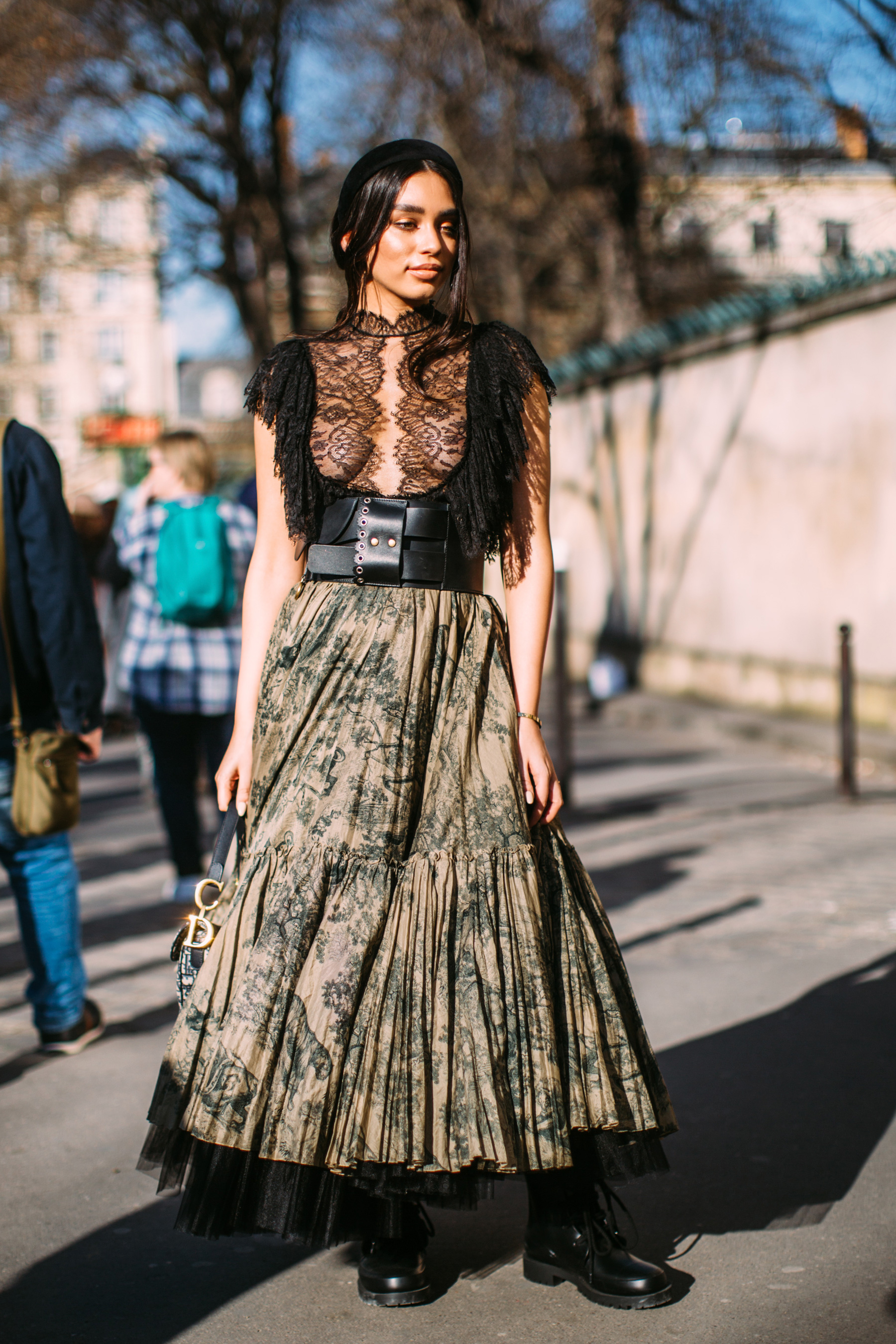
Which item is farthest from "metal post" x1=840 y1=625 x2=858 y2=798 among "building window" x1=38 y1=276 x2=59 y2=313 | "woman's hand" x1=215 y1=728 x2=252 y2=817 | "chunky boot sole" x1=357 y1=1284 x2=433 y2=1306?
"building window" x1=38 y1=276 x2=59 y2=313

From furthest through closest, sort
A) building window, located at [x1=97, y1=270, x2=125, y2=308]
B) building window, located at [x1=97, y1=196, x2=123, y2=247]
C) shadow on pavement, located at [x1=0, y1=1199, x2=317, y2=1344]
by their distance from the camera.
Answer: building window, located at [x1=97, y1=196, x2=123, y2=247] → building window, located at [x1=97, y1=270, x2=125, y2=308] → shadow on pavement, located at [x1=0, y1=1199, x2=317, y2=1344]

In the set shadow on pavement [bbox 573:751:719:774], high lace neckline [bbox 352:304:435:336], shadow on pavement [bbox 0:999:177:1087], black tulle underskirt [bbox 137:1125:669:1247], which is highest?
high lace neckline [bbox 352:304:435:336]

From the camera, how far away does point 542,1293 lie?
272cm

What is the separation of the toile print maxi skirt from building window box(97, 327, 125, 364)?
79.7 metres

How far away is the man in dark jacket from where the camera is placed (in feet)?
13.2

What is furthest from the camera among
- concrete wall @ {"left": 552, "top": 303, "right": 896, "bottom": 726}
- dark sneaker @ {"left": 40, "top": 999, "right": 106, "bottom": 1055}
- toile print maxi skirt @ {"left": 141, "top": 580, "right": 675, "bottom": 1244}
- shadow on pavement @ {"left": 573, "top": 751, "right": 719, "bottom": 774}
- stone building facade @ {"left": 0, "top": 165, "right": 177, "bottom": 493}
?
stone building facade @ {"left": 0, "top": 165, "right": 177, "bottom": 493}

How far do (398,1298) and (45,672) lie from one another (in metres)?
2.16

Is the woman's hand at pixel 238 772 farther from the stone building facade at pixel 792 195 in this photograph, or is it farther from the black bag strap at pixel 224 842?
the stone building facade at pixel 792 195

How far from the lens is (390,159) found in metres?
2.71

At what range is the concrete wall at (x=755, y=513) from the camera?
1056cm

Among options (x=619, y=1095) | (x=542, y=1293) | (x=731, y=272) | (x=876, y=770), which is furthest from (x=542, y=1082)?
(x=731, y=272)

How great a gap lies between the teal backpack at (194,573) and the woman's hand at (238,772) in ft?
10.1

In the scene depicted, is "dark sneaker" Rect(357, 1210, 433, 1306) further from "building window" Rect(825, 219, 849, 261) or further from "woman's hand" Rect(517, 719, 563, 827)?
"building window" Rect(825, 219, 849, 261)

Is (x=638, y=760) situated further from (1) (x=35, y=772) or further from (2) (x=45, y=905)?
(1) (x=35, y=772)
